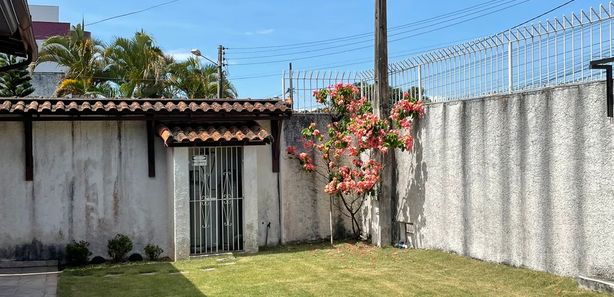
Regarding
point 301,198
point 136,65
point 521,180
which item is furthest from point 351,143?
point 136,65

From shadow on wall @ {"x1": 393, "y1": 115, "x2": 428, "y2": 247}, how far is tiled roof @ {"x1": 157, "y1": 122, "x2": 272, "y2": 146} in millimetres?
2568

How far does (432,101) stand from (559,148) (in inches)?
117

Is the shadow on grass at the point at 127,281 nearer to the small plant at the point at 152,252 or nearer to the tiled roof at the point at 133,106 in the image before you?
the small plant at the point at 152,252

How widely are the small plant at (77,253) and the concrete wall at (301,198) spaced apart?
3.66 meters

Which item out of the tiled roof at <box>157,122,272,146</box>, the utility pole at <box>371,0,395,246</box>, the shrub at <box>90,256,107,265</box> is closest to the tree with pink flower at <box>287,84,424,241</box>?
the utility pole at <box>371,0,395,246</box>

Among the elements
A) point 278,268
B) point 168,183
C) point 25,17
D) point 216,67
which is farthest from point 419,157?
point 216,67

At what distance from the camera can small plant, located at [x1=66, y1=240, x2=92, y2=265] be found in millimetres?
9977

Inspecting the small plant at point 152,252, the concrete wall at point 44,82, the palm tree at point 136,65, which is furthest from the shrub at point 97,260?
the concrete wall at point 44,82

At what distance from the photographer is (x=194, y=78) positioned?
22828 millimetres

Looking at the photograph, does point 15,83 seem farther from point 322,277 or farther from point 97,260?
point 322,277

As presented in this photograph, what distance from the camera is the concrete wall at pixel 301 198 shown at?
38.2 ft

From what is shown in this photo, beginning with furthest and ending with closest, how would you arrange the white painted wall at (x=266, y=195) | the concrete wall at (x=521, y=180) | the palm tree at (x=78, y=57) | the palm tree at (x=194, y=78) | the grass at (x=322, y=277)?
the palm tree at (x=194, y=78), the palm tree at (x=78, y=57), the white painted wall at (x=266, y=195), the grass at (x=322, y=277), the concrete wall at (x=521, y=180)

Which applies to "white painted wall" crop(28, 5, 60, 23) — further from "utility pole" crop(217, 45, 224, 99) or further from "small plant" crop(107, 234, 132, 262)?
"small plant" crop(107, 234, 132, 262)

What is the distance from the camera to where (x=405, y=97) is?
34.3 ft
